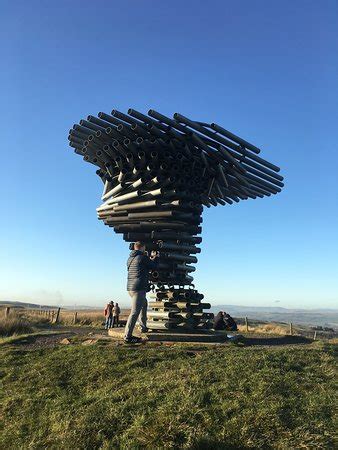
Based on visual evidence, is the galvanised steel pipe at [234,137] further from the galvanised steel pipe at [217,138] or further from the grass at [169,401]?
the grass at [169,401]

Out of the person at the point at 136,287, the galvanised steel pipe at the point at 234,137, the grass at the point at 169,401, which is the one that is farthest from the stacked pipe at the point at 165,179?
the grass at the point at 169,401

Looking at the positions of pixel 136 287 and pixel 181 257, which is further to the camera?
pixel 181 257

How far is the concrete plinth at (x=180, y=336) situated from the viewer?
10289 mm

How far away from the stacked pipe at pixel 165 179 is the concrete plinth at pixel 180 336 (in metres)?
0.45

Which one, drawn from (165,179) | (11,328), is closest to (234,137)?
(165,179)

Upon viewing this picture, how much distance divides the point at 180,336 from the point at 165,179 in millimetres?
4529

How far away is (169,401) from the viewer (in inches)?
216

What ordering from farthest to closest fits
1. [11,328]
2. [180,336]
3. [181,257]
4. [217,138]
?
[11,328] < [217,138] < [181,257] < [180,336]

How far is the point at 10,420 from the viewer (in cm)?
585

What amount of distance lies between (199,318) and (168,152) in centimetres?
481

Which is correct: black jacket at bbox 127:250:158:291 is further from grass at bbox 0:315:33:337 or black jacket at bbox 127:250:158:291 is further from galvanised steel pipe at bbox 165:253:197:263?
grass at bbox 0:315:33:337

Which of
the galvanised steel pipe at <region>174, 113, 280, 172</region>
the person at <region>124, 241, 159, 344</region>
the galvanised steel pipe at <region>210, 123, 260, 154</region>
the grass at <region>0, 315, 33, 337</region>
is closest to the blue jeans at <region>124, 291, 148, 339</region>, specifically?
the person at <region>124, 241, 159, 344</region>

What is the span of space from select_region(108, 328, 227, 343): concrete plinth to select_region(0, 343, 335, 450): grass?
194 cm

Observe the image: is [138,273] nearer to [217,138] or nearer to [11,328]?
[217,138]
